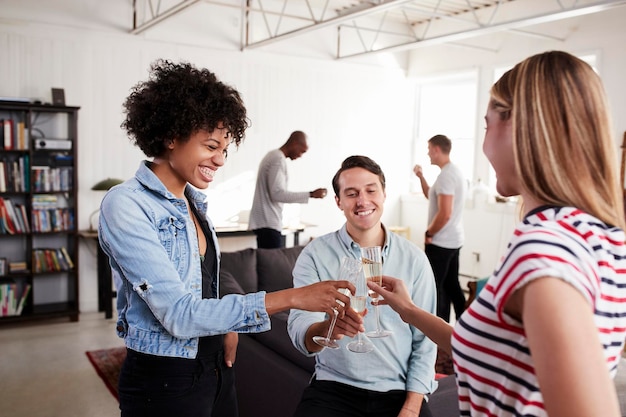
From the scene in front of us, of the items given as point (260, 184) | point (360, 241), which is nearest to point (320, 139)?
point (260, 184)

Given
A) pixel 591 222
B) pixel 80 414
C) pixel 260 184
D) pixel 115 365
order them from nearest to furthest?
pixel 591 222, pixel 80 414, pixel 115 365, pixel 260 184

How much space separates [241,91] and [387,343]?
568 cm

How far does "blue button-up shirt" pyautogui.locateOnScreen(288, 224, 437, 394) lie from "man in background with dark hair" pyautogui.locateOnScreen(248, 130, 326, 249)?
3112 mm

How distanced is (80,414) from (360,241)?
2.40 metres

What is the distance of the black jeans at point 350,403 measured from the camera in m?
2.10

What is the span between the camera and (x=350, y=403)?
212cm

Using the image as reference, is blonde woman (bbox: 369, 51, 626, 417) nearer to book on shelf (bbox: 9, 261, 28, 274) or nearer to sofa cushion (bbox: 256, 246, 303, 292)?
sofa cushion (bbox: 256, 246, 303, 292)

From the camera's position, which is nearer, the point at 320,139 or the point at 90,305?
the point at 90,305

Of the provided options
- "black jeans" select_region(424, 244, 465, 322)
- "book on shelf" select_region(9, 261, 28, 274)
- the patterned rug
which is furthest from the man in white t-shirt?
"book on shelf" select_region(9, 261, 28, 274)

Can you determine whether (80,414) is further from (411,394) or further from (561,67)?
(561,67)

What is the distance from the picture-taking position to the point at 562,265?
2.85 feet

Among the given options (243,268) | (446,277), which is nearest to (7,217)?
(243,268)

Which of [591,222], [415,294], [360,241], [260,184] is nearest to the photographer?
[591,222]

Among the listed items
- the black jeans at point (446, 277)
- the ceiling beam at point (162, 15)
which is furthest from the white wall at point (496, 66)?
the ceiling beam at point (162, 15)
